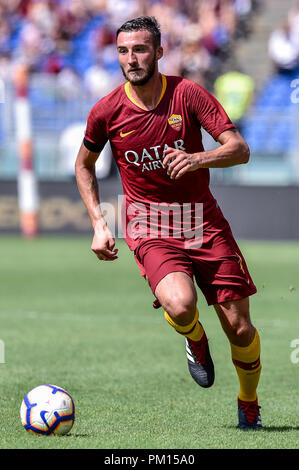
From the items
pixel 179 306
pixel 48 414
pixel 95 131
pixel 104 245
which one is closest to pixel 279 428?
pixel 179 306

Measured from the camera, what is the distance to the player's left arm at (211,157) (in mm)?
5184

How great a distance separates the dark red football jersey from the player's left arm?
90 millimetres

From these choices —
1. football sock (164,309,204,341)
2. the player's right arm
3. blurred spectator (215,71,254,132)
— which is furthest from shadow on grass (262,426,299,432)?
blurred spectator (215,71,254,132)

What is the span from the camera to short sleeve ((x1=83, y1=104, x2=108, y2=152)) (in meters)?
5.79

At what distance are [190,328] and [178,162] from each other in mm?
1138

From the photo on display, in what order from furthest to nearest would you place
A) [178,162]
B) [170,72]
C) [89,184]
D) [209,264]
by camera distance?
[170,72]
[89,184]
[209,264]
[178,162]

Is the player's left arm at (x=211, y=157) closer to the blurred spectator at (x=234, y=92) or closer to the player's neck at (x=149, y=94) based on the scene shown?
the player's neck at (x=149, y=94)

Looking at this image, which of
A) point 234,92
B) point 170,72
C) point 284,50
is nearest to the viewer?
point 234,92

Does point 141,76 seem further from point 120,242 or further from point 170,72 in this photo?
point 170,72

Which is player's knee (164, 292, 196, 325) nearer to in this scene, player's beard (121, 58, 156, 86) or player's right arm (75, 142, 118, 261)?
player's right arm (75, 142, 118, 261)

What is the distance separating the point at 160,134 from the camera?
5633 millimetres

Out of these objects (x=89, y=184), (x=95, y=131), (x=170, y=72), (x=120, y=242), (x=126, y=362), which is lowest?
(x=120, y=242)

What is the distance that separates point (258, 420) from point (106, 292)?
22.8 feet

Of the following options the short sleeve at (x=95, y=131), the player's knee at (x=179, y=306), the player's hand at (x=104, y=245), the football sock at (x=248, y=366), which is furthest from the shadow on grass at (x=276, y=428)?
the short sleeve at (x=95, y=131)
